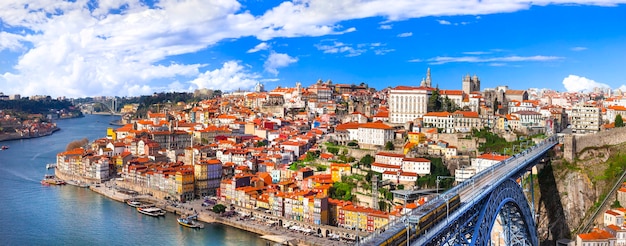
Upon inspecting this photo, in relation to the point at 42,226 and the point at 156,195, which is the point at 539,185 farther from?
the point at 42,226

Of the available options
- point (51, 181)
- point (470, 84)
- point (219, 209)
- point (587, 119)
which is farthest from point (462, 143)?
point (51, 181)

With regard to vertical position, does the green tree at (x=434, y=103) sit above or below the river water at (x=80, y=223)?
above

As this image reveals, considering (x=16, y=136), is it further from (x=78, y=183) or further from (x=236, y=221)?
(x=236, y=221)

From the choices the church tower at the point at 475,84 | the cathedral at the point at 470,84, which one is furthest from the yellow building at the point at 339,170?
the church tower at the point at 475,84

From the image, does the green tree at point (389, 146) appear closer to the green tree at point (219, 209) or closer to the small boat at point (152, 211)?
the green tree at point (219, 209)

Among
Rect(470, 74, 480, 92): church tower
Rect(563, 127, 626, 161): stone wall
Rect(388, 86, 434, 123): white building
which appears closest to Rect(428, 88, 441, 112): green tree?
Rect(388, 86, 434, 123): white building

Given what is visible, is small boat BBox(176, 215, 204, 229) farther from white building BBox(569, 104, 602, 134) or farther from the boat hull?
white building BBox(569, 104, 602, 134)


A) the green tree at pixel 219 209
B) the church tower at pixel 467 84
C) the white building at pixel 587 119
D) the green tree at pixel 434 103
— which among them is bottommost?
the green tree at pixel 219 209

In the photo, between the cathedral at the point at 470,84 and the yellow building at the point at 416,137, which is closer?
the yellow building at the point at 416,137

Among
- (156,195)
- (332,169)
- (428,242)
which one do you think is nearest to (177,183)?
(156,195)
